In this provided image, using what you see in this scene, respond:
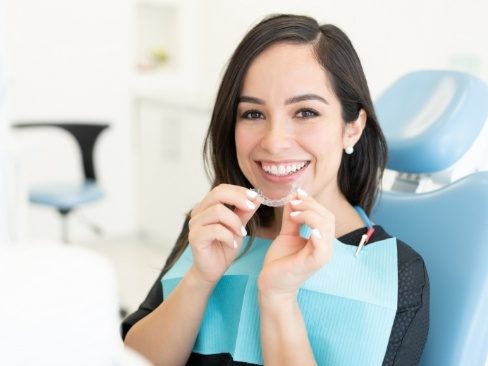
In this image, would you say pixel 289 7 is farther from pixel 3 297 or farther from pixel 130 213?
pixel 3 297

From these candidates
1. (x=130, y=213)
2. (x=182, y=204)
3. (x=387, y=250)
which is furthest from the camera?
(x=130, y=213)

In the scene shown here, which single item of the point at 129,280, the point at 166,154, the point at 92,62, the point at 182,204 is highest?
the point at 92,62

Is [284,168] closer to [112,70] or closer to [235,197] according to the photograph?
[235,197]

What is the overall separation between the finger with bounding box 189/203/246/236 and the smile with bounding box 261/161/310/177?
0.12 meters

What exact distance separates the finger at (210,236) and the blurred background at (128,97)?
80.6 inches

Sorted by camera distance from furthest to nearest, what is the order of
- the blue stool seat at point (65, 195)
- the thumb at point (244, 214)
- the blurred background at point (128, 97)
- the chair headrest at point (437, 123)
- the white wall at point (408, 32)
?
the blurred background at point (128, 97)
the blue stool seat at point (65, 195)
the white wall at point (408, 32)
the chair headrest at point (437, 123)
the thumb at point (244, 214)

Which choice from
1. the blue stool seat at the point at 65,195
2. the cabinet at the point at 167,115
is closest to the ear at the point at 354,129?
the blue stool seat at the point at 65,195

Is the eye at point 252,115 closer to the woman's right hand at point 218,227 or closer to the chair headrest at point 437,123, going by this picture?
the woman's right hand at point 218,227

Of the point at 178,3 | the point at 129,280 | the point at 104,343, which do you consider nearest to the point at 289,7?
the point at 178,3

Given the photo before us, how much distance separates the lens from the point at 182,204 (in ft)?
11.8

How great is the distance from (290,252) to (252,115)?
0.27m

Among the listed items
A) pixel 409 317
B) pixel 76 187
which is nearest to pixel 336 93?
pixel 409 317

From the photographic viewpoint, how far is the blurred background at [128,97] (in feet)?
11.3

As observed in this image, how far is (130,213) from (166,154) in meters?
0.69
